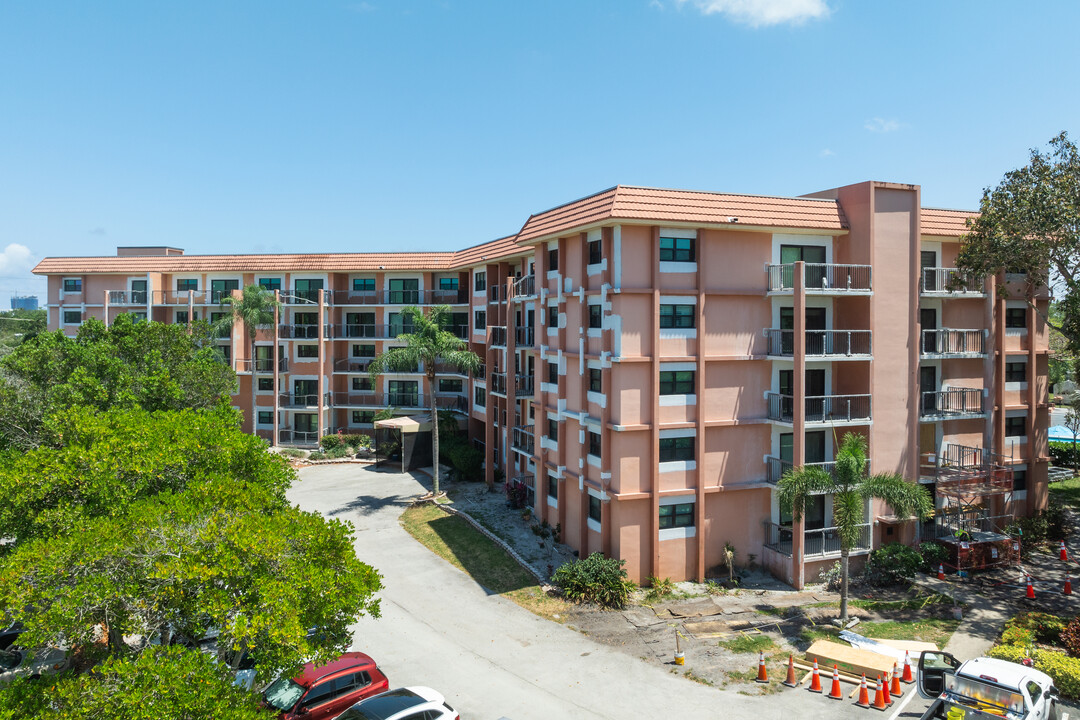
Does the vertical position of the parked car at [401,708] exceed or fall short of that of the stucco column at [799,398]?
it falls short

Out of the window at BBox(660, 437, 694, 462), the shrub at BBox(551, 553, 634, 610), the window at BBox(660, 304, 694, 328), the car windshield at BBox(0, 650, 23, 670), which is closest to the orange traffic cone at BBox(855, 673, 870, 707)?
the shrub at BBox(551, 553, 634, 610)

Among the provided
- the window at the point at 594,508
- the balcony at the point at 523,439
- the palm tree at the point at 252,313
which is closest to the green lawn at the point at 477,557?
the window at the point at 594,508

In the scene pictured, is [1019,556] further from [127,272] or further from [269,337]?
[127,272]

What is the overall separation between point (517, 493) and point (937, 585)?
17446mm

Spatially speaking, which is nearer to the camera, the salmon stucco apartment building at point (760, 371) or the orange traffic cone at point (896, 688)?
the orange traffic cone at point (896, 688)

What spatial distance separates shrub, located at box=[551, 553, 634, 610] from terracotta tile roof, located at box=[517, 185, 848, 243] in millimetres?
11794

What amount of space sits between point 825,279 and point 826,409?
4.77 m

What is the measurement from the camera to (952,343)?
2858 cm

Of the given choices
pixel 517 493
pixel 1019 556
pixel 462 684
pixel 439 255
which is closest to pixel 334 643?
pixel 462 684

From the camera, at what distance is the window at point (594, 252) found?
25.6 m

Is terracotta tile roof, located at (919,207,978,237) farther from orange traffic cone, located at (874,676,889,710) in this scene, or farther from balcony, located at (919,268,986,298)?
orange traffic cone, located at (874,676,889,710)

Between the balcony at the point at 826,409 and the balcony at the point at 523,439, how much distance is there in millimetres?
11684

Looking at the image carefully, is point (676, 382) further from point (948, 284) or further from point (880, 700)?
point (948, 284)

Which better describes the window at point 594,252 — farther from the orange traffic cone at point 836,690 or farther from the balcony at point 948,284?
the orange traffic cone at point 836,690
